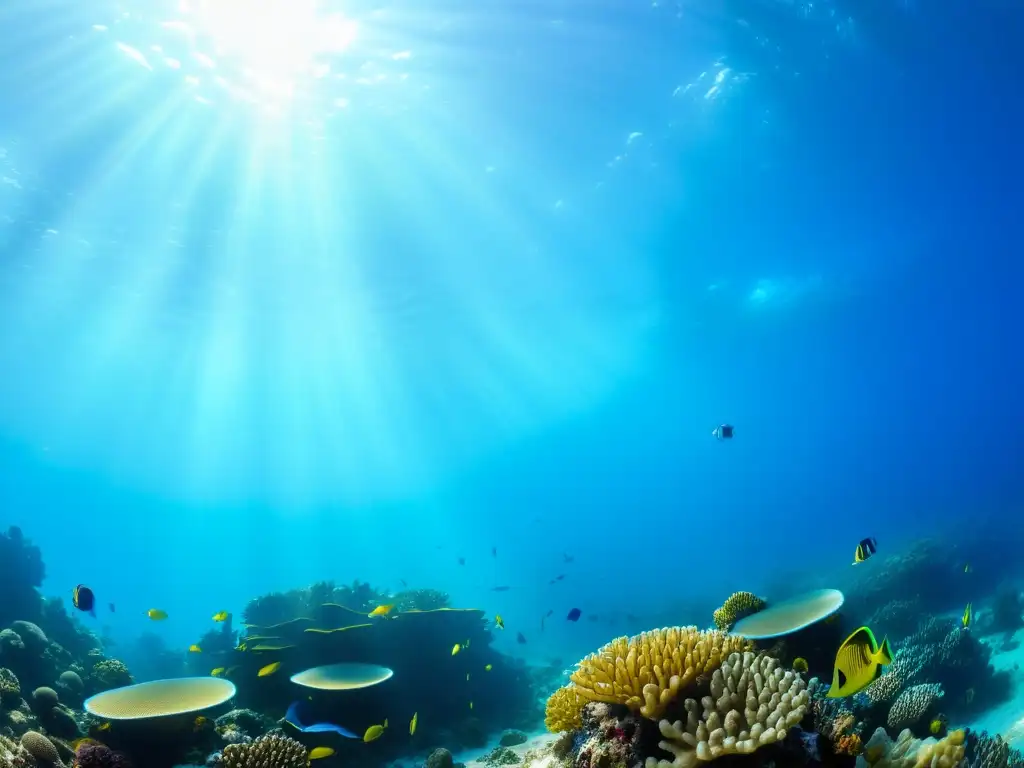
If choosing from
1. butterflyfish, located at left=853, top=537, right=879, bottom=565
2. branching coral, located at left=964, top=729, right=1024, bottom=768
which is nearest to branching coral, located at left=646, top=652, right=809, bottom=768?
branching coral, located at left=964, top=729, right=1024, bottom=768

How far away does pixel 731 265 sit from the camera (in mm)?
31609

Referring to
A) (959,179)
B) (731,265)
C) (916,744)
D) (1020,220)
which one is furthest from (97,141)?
(1020,220)

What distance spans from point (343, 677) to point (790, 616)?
6792 mm

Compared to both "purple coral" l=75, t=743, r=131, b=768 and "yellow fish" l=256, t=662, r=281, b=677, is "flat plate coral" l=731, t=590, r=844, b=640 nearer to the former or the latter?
"purple coral" l=75, t=743, r=131, b=768

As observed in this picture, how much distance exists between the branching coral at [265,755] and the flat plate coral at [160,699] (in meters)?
0.52

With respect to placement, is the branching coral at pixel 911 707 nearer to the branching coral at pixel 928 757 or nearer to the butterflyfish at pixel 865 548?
the butterflyfish at pixel 865 548

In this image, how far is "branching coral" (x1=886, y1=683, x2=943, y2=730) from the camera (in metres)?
6.49

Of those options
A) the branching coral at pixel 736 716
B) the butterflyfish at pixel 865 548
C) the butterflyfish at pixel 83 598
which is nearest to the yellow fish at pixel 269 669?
the butterflyfish at pixel 83 598

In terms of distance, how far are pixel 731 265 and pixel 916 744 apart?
99.7 feet

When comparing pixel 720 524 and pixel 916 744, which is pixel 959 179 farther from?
pixel 720 524

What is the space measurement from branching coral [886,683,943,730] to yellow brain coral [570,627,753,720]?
443 cm

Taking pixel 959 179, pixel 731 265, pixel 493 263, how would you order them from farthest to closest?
pixel 731 265, pixel 493 263, pixel 959 179

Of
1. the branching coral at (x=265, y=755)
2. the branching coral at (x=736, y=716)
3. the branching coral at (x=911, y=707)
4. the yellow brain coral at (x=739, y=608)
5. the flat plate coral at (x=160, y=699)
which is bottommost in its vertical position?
the branching coral at (x=911, y=707)

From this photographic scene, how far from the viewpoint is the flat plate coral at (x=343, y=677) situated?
25.9 ft
